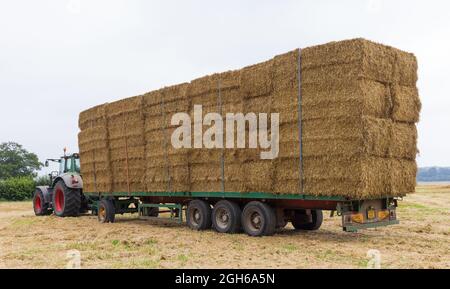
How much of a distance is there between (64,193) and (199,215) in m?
7.82

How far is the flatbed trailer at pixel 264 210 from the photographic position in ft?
35.4

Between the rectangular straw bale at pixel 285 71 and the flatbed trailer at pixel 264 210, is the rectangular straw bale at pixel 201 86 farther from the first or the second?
the flatbed trailer at pixel 264 210

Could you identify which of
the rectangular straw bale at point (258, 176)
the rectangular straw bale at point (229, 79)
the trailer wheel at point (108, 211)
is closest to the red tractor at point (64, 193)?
the trailer wheel at point (108, 211)

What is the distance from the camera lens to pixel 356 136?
32.9 feet

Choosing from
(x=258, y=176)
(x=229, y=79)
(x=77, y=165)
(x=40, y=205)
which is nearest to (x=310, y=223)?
(x=258, y=176)

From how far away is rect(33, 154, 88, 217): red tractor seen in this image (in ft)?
63.5

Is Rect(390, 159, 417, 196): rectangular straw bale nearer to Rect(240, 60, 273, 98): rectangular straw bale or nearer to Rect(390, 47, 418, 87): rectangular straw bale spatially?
Rect(390, 47, 418, 87): rectangular straw bale

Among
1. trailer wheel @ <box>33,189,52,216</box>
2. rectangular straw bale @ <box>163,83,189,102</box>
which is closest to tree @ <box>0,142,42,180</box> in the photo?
trailer wheel @ <box>33,189,52,216</box>

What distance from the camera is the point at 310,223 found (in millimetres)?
13391

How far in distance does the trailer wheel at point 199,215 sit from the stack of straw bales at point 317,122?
0.47 metres

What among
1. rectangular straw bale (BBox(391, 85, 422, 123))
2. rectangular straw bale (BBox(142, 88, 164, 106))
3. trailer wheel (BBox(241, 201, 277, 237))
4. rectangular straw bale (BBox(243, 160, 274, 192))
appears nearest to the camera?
rectangular straw bale (BBox(391, 85, 422, 123))

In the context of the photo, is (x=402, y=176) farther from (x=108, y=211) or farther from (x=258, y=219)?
(x=108, y=211)

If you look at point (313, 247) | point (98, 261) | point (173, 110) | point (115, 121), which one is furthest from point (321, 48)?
point (115, 121)

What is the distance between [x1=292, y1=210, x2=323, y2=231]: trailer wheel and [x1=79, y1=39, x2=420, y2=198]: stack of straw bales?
6.67ft
